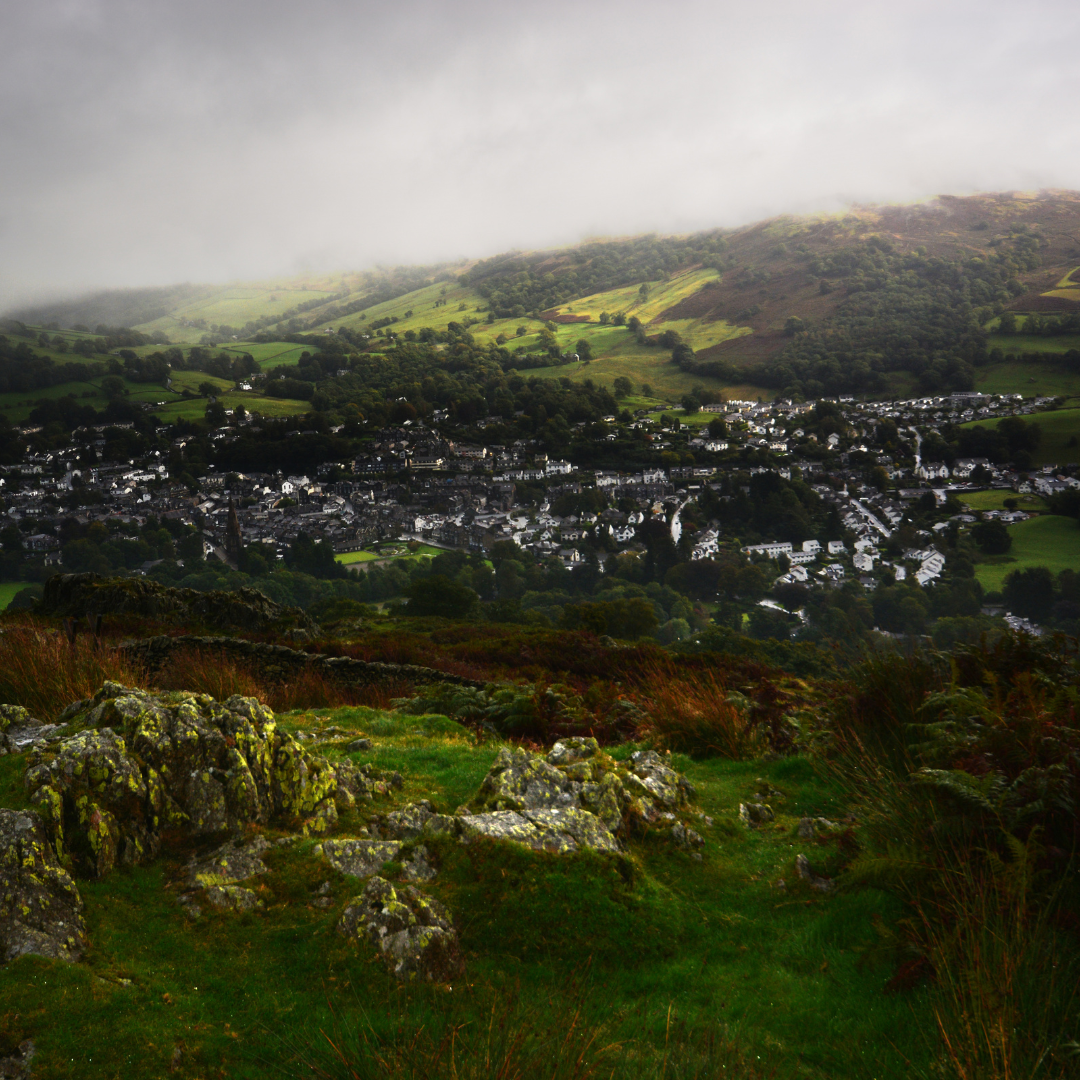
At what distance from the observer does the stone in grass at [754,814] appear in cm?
615

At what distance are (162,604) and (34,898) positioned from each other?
2097 centimetres

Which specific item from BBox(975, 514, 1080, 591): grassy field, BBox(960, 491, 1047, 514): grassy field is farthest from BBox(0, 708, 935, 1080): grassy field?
BBox(960, 491, 1047, 514): grassy field

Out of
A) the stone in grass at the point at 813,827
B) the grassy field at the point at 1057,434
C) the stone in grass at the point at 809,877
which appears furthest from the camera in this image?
the grassy field at the point at 1057,434

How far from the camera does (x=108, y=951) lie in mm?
3436

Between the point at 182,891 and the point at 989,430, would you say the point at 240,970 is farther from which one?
the point at 989,430

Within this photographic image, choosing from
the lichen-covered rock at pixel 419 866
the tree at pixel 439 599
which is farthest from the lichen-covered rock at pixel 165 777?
the tree at pixel 439 599

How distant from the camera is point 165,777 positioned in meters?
4.57

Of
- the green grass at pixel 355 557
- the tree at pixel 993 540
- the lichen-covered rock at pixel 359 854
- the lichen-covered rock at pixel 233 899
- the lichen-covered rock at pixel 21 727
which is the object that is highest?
the lichen-covered rock at pixel 21 727

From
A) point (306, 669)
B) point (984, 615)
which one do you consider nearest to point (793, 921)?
point (306, 669)

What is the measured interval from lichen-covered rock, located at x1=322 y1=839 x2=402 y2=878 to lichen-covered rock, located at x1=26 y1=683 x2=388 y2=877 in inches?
18.6

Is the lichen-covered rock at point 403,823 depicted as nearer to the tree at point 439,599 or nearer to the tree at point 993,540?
the tree at point 439,599

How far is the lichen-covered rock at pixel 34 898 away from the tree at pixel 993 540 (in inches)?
3012

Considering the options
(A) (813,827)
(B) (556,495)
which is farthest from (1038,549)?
(A) (813,827)

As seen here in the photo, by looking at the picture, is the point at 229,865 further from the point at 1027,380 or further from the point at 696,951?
the point at 1027,380
